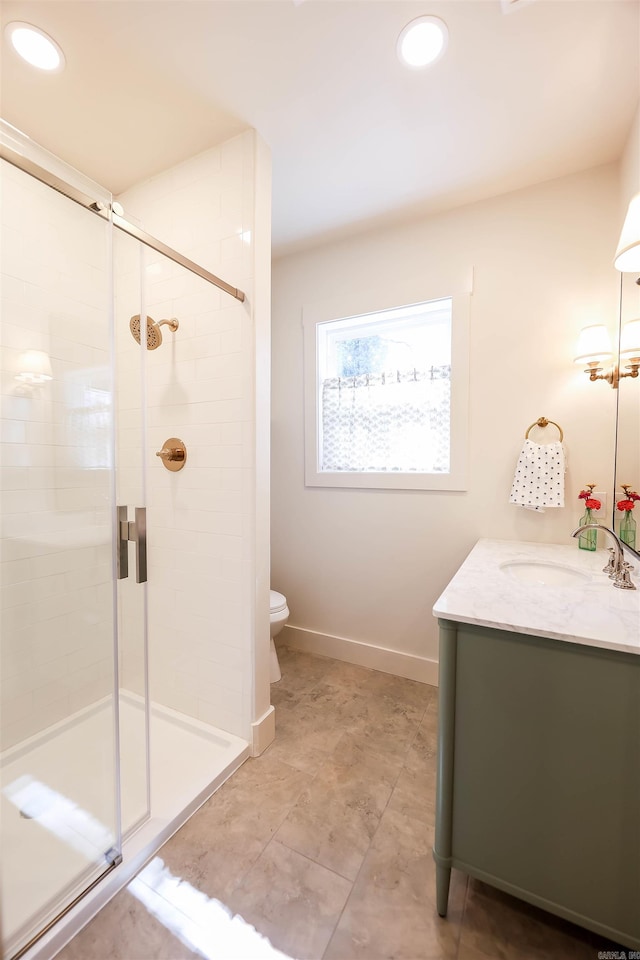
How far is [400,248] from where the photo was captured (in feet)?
7.38

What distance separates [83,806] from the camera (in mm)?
1242

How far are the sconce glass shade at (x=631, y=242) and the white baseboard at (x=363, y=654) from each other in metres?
1.99

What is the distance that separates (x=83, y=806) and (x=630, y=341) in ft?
8.36

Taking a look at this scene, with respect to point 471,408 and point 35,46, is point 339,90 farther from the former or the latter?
point 471,408

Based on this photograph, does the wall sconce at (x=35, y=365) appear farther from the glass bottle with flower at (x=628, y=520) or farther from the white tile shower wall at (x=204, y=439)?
the glass bottle with flower at (x=628, y=520)

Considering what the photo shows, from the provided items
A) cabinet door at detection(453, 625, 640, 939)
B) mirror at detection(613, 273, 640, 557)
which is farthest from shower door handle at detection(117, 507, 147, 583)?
mirror at detection(613, 273, 640, 557)

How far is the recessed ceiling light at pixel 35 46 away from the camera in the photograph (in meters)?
1.28

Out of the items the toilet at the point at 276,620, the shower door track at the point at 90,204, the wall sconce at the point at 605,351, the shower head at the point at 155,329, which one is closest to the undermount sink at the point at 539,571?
the wall sconce at the point at 605,351

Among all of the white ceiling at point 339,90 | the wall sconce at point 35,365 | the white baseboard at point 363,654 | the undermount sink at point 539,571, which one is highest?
the white ceiling at point 339,90

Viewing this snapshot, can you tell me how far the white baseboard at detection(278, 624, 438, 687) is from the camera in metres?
2.25

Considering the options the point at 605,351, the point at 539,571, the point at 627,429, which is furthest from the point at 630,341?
the point at 539,571

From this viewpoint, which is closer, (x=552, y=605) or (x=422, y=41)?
(x=552, y=605)

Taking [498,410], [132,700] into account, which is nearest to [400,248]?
[498,410]

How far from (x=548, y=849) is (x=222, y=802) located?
107 cm
